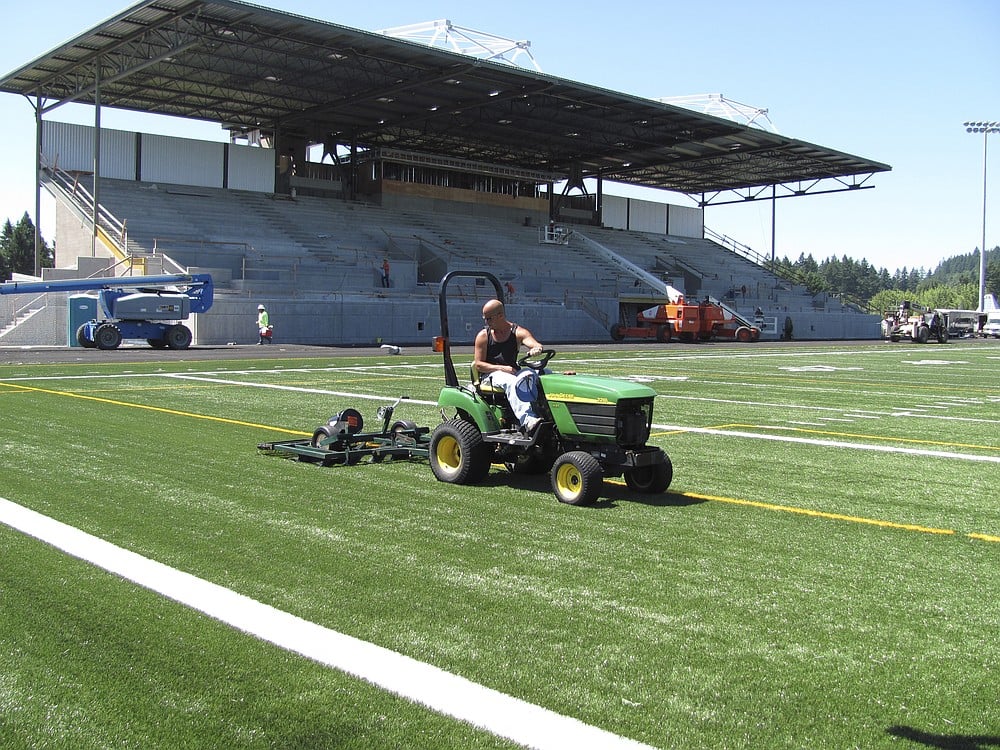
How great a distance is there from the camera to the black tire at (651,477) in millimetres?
7980

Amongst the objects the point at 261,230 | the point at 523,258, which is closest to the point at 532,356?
the point at 261,230

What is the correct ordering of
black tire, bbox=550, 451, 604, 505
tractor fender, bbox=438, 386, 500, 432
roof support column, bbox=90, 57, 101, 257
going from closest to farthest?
black tire, bbox=550, 451, 604, 505 < tractor fender, bbox=438, 386, 500, 432 < roof support column, bbox=90, 57, 101, 257

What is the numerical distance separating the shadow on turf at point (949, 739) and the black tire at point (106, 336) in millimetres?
32787

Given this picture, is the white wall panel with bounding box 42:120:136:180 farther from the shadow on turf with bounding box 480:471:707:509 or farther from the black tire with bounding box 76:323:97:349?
the shadow on turf with bounding box 480:471:707:509

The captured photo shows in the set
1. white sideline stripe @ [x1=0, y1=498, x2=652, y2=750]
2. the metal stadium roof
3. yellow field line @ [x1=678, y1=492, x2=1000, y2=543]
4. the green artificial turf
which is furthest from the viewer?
the metal stadium roof

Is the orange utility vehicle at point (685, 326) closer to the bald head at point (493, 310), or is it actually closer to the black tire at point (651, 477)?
the black tire at point (651, 477)

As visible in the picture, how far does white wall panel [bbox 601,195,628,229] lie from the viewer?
74500 millimetres

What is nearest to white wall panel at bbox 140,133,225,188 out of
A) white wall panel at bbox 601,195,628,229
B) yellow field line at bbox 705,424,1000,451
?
white wall panel at bbox 601,195,628,229

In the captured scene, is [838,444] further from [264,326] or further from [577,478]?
[264,326]

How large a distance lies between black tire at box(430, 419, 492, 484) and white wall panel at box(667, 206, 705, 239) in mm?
72263

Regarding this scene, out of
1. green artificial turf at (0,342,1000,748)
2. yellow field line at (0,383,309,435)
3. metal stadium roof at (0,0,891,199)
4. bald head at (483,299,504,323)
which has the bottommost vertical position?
green artificial turf at (0,342,1000,748)

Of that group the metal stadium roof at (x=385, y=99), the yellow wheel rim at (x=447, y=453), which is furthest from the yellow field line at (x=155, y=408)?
the metal stadium roof at (x=385, y=99)

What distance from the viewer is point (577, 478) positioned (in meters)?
7.64

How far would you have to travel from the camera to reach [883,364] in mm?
29156
